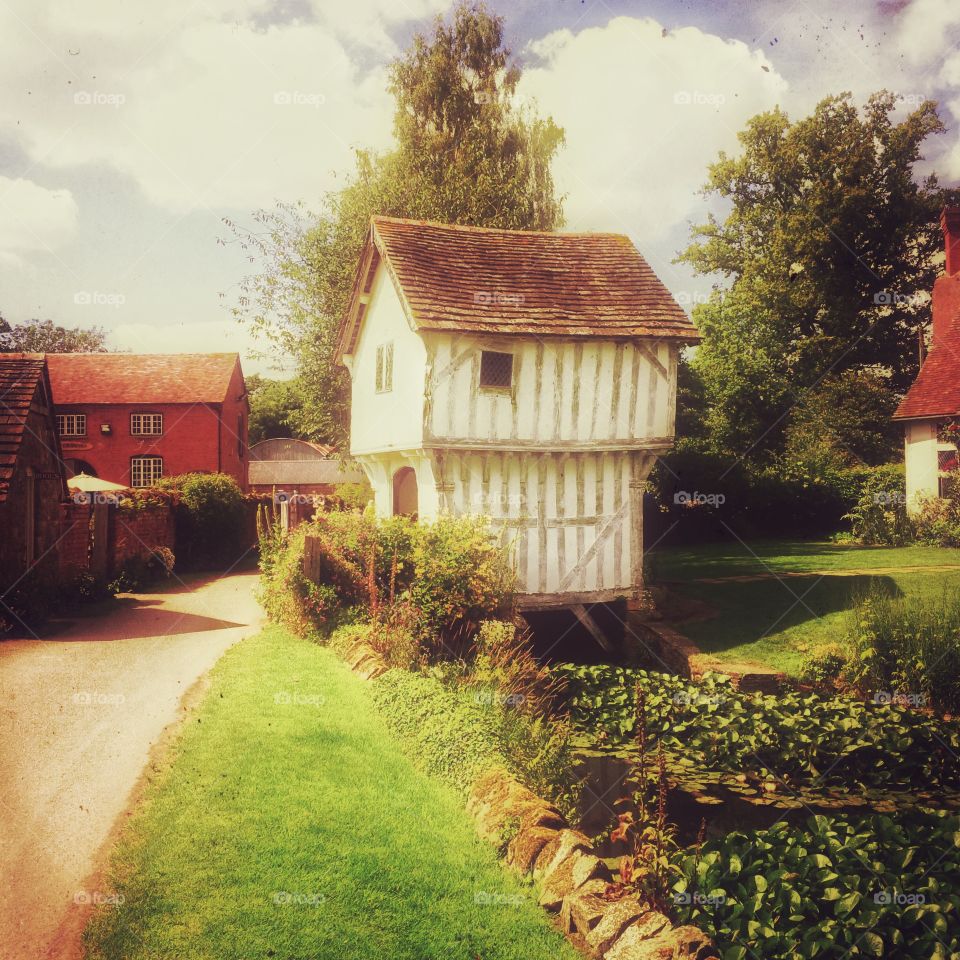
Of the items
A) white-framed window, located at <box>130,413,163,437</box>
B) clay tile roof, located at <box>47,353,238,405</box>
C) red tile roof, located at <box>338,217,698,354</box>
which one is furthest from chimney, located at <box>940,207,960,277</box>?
white-framed window, located at <box>130,413,163,437</box>

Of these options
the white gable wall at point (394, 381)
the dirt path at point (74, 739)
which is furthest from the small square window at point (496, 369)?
the dirt path at point (74, 739)

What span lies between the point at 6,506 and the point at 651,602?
1118 centimetres

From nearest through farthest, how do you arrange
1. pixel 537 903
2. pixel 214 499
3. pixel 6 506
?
pixel 537 903 → pixel 6 506 → pixel 214 499

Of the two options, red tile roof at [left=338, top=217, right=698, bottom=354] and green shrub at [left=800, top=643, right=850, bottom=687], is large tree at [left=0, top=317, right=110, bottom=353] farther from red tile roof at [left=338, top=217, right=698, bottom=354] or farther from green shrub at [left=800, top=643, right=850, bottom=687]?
green shrub at [left=800, top=643, right=850, bottom=687]

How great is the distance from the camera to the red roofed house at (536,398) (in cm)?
1291

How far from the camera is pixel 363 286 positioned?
52.5ft

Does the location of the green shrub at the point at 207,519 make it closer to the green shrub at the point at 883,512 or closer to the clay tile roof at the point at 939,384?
the green shrub at the point at 883,512

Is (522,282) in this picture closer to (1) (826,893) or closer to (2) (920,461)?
(1) (826,893)

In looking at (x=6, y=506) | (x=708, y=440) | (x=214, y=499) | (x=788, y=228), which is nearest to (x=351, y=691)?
(x=6, y=506)

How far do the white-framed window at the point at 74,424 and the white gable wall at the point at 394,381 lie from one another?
18.9 meters

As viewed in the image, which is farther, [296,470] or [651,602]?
[296,470]

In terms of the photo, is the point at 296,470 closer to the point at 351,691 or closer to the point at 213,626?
the point at 213,626

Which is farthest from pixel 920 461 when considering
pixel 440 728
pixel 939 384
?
pixel 440 728

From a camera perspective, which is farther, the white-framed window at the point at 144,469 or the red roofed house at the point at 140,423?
the white-framed window at the point at 144,469
